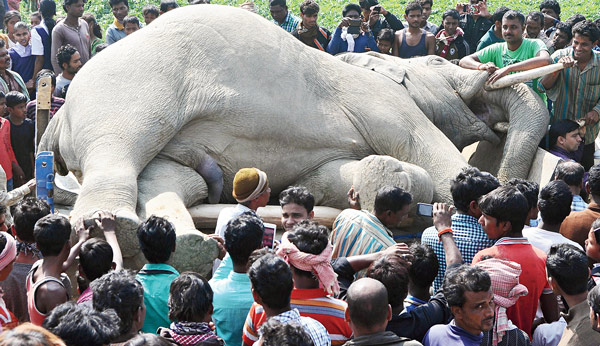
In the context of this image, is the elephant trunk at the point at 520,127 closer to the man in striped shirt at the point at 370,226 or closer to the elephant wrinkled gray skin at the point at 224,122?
the elephant wrinkled gray skin at the point at 224,122

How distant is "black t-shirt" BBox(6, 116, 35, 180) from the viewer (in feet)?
27.7

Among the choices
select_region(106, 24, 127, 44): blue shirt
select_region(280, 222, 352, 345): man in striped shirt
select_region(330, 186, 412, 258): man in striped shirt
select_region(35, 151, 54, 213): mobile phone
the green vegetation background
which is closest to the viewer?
select_region(280, 222, 352, 345): man in striped shirt

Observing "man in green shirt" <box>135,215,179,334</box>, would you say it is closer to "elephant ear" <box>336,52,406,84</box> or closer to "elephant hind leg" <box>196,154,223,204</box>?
"elephant hind leg" <box>196,154,223,204</box>

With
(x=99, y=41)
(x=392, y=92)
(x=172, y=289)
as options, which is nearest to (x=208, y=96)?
(x=392, y=92)

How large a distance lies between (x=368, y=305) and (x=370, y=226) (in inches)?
59.5

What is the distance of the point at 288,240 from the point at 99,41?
8004mm

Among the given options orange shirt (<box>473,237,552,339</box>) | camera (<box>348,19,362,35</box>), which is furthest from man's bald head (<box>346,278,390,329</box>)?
camera (<box>348,19,362,35</box>)

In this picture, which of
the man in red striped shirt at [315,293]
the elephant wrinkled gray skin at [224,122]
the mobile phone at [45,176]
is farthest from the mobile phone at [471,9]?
the man in red striped shirt at [315,293]

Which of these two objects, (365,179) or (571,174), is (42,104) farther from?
(571,174)

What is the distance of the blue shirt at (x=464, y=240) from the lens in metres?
4.79

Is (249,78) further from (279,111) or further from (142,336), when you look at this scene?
(142,336)

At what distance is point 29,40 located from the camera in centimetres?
1125

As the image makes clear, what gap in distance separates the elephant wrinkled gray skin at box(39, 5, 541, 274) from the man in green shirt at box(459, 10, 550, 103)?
1024mm

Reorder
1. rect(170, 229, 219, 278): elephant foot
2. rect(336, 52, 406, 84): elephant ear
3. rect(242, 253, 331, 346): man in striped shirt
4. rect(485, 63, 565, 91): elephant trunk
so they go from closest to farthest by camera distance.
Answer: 1. rect(242, 253, 331, 346): man in striped shirt
2. rect(170, 229, 219, 278): elephant foot
3. rect(485, 63, 565, 91): elephant trunk
4. rect(336, 52, 406, 84): elephant ear
